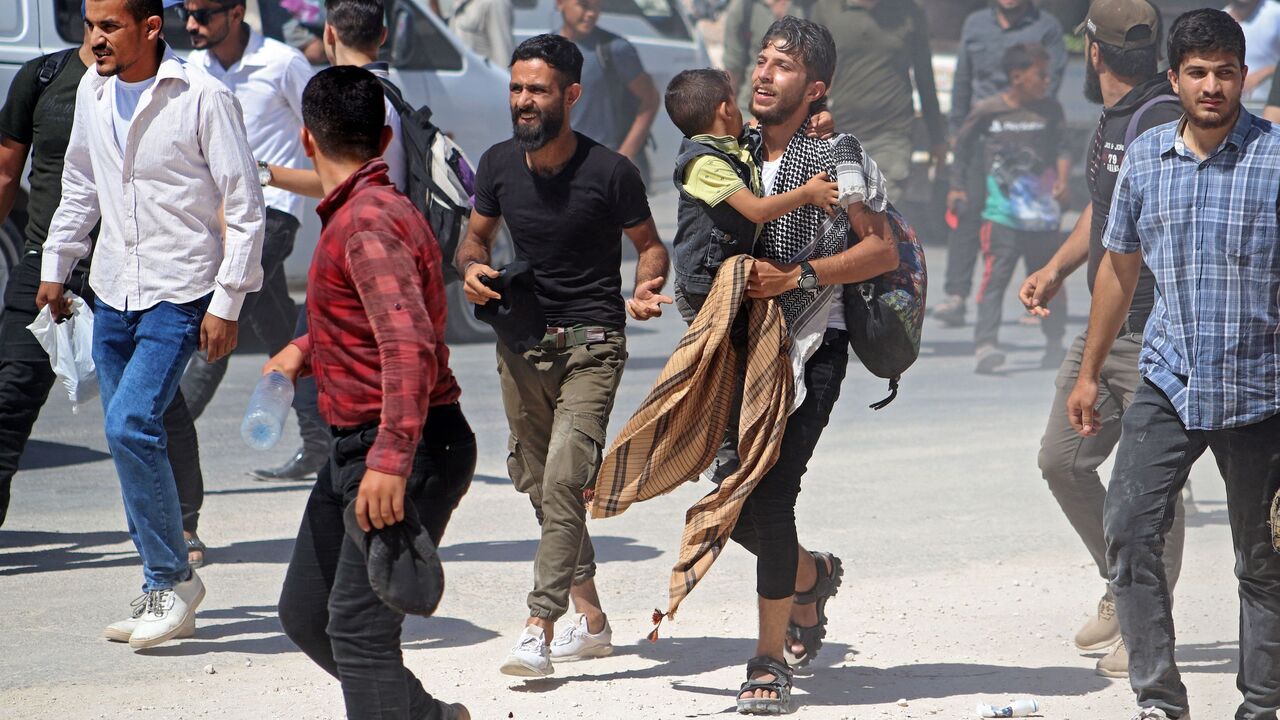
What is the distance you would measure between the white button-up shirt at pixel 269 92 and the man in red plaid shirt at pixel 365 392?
10.9 feet

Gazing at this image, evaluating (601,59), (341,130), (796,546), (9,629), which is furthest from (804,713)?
(601,59)

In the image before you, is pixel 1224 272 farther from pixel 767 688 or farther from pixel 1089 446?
pixel 767 688

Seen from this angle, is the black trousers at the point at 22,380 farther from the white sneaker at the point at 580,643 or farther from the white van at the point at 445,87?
the white van at the point at 445,87

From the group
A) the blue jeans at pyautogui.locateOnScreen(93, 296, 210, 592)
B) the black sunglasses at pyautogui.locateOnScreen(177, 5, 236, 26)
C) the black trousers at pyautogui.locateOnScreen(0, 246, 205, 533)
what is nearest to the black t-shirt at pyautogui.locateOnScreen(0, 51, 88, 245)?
the black trousers at pyautogui.locateOnScreen(0, 246, 205, 533)

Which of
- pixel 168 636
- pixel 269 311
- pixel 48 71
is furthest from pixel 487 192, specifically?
pixel 269 311

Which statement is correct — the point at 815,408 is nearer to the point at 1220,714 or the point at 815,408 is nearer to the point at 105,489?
the point at 1220,714

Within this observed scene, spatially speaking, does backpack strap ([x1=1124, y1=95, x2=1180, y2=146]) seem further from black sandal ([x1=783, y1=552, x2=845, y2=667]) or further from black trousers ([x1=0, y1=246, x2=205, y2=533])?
black trousers ([x1=0, y1=246, x2=205, y2=533])

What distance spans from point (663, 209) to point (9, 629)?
576 inches

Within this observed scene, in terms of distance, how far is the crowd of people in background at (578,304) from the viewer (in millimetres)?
3713

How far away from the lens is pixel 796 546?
472 cm

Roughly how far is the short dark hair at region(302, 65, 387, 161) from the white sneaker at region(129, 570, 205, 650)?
1.99 m

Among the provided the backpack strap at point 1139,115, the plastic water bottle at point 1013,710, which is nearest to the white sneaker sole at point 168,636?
the plastic water bottle at point 1013,710

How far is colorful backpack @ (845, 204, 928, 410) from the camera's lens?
15.4ft

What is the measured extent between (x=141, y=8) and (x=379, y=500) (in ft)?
7.38
